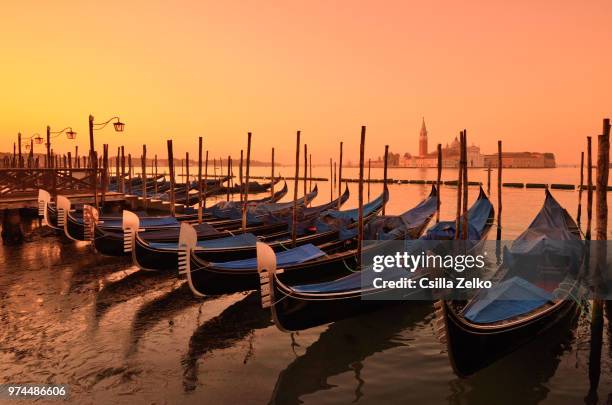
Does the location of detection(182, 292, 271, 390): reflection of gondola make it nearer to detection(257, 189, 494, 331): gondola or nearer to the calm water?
the calm water

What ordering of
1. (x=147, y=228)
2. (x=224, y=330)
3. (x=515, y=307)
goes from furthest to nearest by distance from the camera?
(x=147, y=228)
(x=224, y=330)
(x=515, y=307)

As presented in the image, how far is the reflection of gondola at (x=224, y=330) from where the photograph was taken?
582 cm

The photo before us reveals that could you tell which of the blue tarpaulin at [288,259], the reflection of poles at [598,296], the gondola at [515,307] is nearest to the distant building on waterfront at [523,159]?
the gondola at [515,307]

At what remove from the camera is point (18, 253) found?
1181 centimetres

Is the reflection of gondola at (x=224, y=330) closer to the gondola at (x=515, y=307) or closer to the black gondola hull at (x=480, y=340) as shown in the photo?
the gondola at (x=515, y=307)

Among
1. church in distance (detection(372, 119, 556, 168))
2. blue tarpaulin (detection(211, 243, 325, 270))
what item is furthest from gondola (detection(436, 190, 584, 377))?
church in distance (detection(372, 119, 556, 168))

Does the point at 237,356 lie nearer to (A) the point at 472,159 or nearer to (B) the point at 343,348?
(B) the point at 343,348

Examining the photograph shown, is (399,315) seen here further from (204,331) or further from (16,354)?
(16,354)

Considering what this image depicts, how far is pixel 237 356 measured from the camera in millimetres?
6113

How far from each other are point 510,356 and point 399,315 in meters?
2.07

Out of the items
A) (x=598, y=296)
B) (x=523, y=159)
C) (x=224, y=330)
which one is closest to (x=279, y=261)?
(x=224, y=330)

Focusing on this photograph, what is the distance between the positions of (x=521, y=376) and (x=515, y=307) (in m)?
0.91

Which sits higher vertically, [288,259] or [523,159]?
[523,159]

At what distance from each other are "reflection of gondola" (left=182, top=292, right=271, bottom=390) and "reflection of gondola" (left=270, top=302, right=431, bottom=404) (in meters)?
1.08
